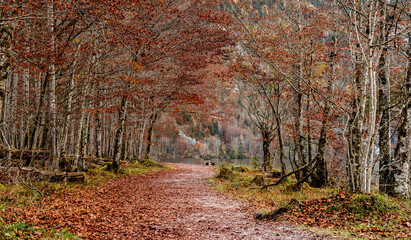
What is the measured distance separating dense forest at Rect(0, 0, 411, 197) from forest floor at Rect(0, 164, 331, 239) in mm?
1745

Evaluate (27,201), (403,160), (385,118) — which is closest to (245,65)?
(385,118)

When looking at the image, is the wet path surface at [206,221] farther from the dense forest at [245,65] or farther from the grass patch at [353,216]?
the dense forest at [245,65]

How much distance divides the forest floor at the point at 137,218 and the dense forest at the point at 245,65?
174 centimetres

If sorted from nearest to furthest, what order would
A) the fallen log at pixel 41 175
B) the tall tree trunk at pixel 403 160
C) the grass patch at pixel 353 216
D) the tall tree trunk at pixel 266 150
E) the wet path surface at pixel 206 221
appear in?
the grass patch at pixel 353 216, the wet path surface at pixel 206 221, the fallen log at pixel 41 175, the tall tree trunk at pixel 403 160, the tall tree trunk at pixel 266 150

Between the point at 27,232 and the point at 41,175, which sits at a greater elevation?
the point at 41,175

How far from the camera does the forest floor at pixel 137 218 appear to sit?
188 inches

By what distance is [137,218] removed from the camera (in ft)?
20.7

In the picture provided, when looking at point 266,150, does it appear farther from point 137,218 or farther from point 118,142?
point 137,218

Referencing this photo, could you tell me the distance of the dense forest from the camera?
21.2 ft

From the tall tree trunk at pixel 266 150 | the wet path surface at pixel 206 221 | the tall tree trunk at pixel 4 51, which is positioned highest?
the tall tree trunk at pixel 4 51

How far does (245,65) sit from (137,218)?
9121 millimetres

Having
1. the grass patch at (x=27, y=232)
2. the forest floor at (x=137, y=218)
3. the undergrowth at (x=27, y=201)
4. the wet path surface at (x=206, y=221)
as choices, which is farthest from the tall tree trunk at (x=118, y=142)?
the grass patch at (x=27, y=232)

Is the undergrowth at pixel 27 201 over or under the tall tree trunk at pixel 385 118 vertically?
under

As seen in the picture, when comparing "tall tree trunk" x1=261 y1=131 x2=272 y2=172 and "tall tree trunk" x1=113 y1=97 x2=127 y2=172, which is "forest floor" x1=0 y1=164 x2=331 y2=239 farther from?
"tall tree trunk" x1=261 y1=131 x2=272 y2=172
